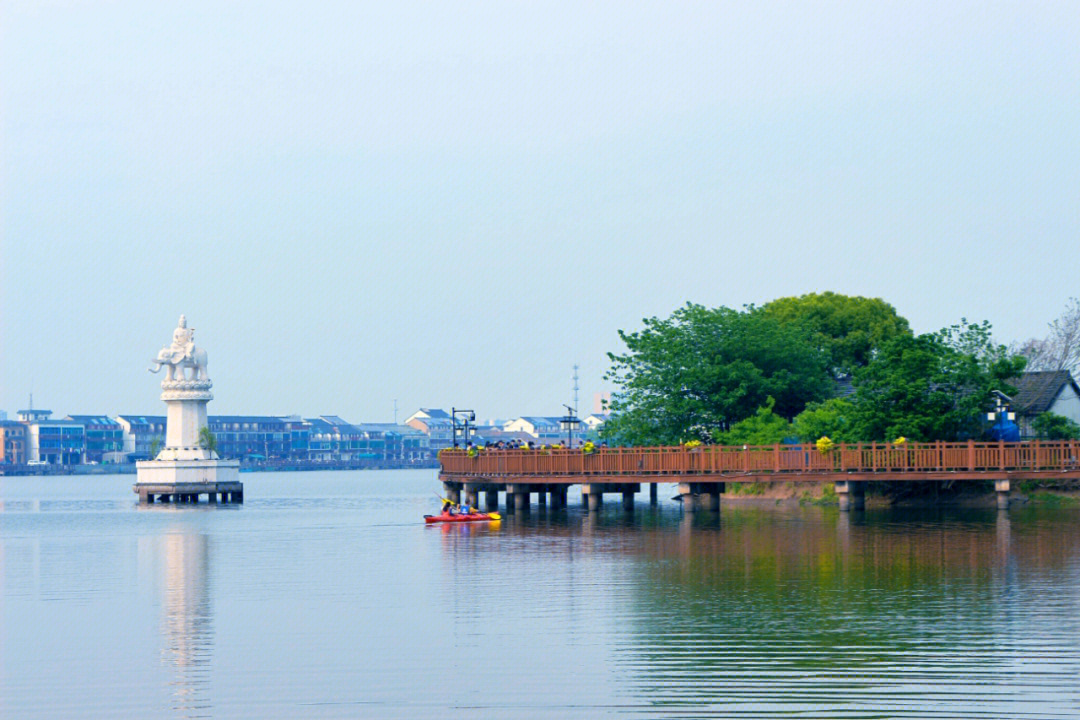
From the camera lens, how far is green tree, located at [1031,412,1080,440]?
60250mm

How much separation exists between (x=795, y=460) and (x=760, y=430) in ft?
26.7

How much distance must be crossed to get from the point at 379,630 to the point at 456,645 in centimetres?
239

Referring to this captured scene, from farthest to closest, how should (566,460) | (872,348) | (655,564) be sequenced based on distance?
1. (872,348)
2. (566,460)
3. (655,564)

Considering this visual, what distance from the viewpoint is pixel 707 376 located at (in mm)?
65188

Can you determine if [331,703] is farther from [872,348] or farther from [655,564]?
[872,348]

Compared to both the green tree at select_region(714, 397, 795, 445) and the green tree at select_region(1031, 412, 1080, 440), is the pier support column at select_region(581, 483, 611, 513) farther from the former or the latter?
the green tree at select_region(1031, 412, 1080, 440)

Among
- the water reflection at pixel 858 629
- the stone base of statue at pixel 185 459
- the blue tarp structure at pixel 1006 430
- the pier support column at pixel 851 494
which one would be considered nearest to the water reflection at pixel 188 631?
the water reflection at pixel 858 629

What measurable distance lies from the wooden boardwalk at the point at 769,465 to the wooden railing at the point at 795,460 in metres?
0.03

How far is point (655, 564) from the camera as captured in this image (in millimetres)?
34906

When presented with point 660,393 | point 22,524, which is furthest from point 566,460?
point 22,524

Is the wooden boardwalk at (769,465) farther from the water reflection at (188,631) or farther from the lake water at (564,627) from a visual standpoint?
the water reflection at (188,631)

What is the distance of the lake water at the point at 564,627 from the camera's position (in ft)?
59.1

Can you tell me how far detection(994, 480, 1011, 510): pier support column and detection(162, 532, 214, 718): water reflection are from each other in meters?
26.7

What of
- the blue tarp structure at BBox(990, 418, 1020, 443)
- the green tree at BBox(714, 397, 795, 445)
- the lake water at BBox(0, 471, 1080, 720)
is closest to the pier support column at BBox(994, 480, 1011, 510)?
the blue tarp structure at BBox(990, 418, 1020, 443)
